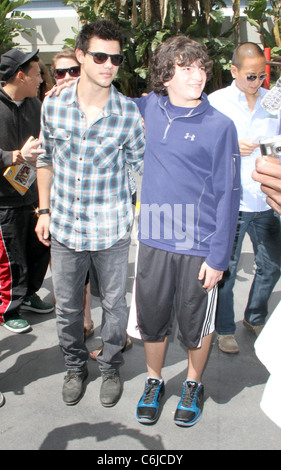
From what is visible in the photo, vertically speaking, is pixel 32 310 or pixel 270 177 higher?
pixel 270 177

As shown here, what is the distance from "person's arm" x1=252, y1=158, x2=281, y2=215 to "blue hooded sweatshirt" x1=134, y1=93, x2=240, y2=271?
95cm

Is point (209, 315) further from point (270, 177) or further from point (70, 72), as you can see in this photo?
point (70, 72)

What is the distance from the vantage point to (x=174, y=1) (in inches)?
522

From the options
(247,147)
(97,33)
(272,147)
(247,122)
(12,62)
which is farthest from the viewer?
(12,62)

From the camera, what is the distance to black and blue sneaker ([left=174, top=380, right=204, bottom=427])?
2.76 meters

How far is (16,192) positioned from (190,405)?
1991 mm

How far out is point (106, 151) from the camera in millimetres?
2656

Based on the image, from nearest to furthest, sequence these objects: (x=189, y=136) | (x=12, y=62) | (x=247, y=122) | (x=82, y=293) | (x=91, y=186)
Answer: (x=189, y=136), (x=91, y=186), (x=82, y=293), (x=247, y=122), (x=12, y=62)

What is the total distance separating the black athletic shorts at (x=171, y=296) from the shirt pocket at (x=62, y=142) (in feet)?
2.20

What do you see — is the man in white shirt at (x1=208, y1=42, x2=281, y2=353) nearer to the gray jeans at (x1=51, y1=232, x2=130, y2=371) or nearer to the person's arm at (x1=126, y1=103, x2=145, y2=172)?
the person's arm at (x1=126, y1=103, x2=145, y2=172)

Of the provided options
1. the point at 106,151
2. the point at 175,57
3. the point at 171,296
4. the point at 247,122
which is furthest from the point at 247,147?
the point at 171,296

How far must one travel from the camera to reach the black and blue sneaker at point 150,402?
2.79 meters

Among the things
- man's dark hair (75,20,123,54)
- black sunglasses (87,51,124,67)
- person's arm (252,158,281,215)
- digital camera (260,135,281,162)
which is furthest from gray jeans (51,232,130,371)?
digital camera (260,135,281,162)

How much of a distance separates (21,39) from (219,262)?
66.0 feet
